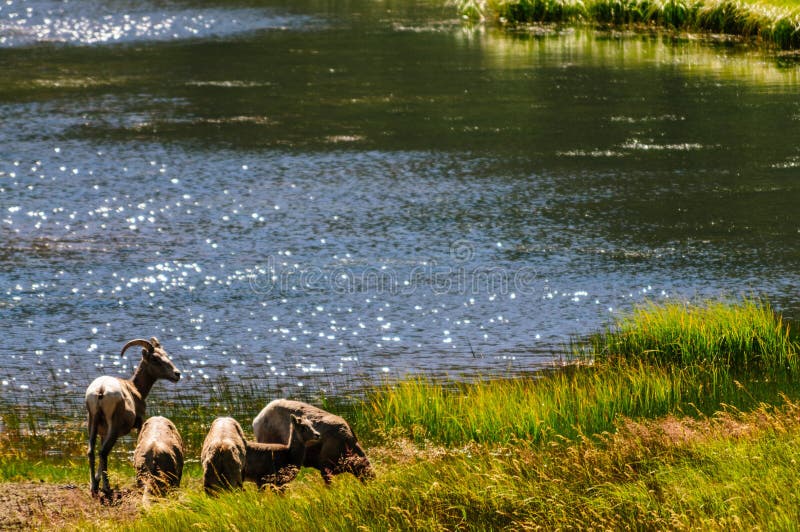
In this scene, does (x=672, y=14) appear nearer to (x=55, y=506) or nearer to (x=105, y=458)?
(x=105, y=458)

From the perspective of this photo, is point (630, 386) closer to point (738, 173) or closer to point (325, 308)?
point (325, 308)

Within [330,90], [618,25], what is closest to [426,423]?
[330,90]

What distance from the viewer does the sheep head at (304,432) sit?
13.7 meters

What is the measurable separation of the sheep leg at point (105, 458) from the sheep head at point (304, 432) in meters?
2.36

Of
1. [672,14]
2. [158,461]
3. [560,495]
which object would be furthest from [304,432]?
[672,14]

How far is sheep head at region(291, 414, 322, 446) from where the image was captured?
1372 cm

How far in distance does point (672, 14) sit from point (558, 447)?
152ft

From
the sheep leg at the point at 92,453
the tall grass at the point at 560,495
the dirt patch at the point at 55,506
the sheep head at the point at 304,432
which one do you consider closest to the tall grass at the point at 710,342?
the tall grass at the point at 560,495

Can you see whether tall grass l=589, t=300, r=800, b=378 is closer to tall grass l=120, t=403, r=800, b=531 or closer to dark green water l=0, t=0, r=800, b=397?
dark green water l=0, t=0, r=800, b=397

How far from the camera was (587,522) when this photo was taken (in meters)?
11.8

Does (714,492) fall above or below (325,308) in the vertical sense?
above

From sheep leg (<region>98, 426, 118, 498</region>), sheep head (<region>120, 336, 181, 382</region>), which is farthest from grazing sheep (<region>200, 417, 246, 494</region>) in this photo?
sheep head (<region>120, 336, 181, 382</region>)

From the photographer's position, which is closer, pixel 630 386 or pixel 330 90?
pixel 630 386

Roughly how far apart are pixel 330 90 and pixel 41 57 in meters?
14.9
